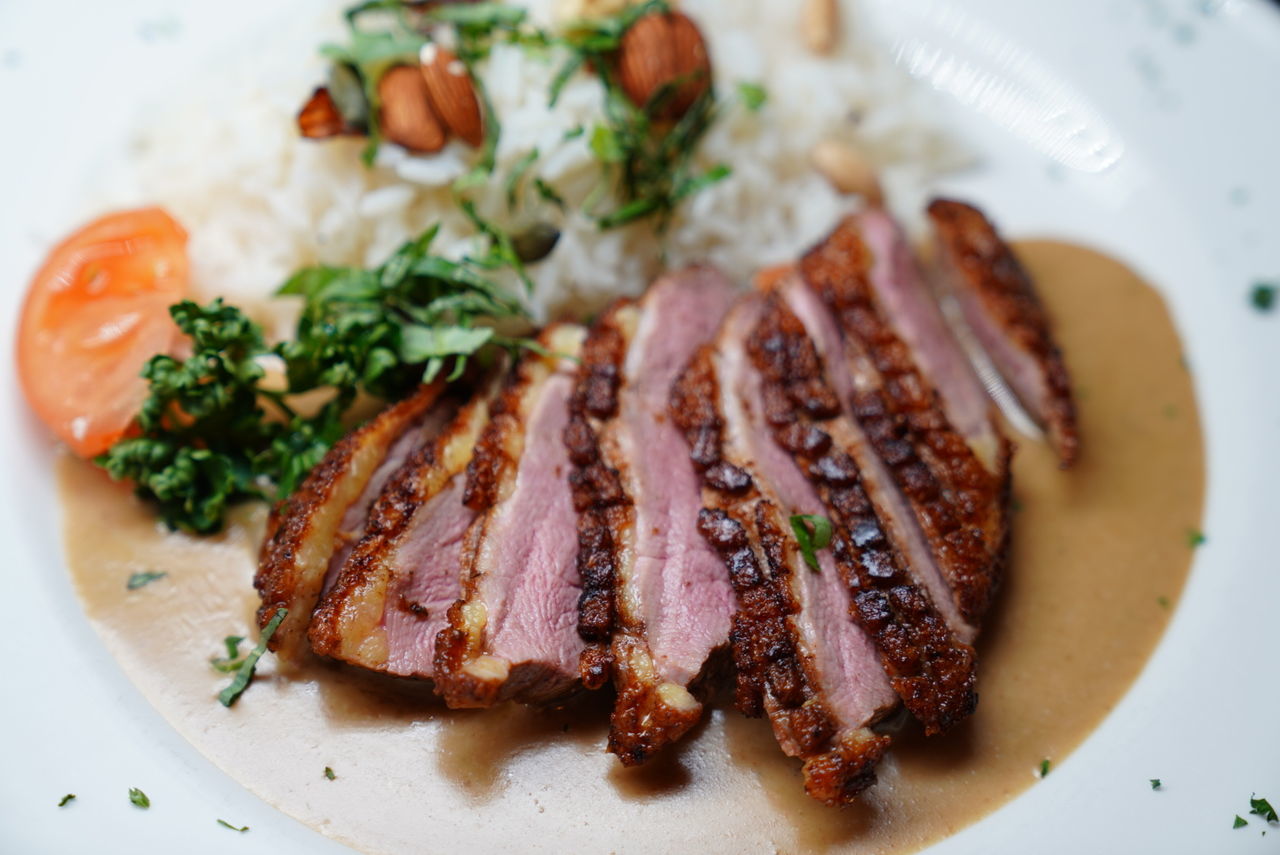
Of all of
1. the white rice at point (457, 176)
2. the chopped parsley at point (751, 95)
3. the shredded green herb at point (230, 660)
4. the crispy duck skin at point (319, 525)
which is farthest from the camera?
the chopped parsley at point (751, 95)

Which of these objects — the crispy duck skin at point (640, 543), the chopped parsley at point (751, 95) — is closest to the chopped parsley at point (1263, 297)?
the chopped parsley at point (751, 95)

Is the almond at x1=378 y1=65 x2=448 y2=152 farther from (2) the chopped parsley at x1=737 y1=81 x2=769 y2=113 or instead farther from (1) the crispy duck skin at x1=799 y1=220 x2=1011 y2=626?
(1) the crispy duck skin at x1=799 y1=220 x2=1011 y2=626

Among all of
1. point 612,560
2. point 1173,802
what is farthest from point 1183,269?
point 612,560

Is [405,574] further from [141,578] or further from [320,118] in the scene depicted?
[320,118]

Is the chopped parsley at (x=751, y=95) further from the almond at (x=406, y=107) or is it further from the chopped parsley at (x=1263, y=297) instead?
the chopped parsley at (x=1263, y=297)

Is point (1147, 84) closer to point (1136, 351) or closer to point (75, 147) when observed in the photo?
point (1136, 351)

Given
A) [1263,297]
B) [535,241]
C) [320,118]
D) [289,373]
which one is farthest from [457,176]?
[1263,297]

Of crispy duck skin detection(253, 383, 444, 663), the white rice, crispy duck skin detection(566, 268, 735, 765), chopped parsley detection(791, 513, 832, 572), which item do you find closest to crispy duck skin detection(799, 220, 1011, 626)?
chopped parsley detection(791, 513, 832, 572)
